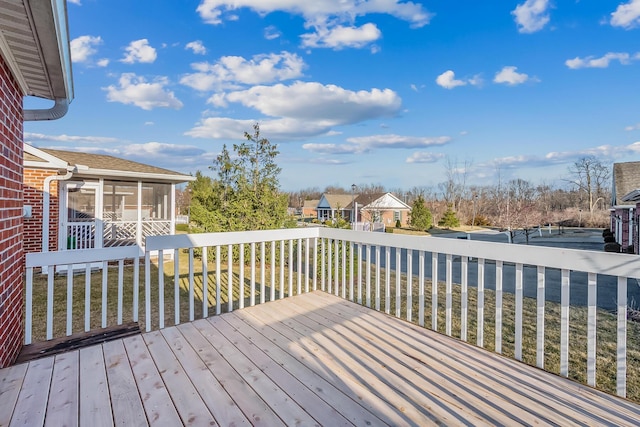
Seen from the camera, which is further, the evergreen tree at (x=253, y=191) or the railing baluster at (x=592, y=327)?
the evergreen tree at (x=253, y=191)

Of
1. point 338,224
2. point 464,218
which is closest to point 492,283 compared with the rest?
point 338,224

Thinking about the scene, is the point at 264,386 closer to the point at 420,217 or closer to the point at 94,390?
the point at 94,390

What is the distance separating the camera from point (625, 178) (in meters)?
13.8

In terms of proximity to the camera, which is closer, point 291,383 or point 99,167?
point 291,383

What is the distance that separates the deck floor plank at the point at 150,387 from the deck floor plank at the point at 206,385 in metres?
0.17

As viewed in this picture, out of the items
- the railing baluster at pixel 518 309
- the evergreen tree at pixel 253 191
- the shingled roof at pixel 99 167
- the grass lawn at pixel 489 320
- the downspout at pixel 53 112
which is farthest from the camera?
the evergreen tree at pixel 253 191

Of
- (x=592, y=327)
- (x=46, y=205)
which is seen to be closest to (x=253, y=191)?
(x=46, y=205)

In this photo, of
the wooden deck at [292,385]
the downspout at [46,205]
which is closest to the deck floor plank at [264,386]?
the wooden deck at [292,385]

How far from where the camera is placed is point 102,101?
10477 mm

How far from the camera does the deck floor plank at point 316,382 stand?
1.63 meters

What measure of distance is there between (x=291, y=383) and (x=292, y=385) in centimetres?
2

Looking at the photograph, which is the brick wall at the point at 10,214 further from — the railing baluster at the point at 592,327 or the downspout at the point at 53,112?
the railing baluster at the point at 592,327

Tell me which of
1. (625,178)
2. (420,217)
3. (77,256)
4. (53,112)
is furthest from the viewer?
(420,217)

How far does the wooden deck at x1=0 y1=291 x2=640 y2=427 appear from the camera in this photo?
1618 mm
